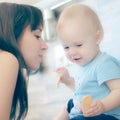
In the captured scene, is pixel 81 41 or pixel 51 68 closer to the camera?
pixel 81 41

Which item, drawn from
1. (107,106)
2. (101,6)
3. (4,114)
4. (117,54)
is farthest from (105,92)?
(101,6)

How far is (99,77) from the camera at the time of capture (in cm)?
106

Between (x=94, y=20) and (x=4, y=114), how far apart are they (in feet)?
1.62

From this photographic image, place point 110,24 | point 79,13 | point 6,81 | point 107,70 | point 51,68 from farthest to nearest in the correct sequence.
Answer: point 51,68, point 110,24, point 79,13, point 107,70, point 6,81

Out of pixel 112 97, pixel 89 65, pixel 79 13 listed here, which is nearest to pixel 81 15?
pixel 79 13

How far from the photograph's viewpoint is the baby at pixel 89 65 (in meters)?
1.04

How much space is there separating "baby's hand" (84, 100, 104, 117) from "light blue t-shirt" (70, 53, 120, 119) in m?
0.09

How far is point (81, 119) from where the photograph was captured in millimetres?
1057

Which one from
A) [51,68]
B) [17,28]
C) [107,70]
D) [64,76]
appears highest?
[17,28]

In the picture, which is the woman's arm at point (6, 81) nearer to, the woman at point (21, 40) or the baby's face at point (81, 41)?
the woman at point (21, 40)

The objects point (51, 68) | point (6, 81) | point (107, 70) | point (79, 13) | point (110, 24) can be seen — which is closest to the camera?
point (6, 81)

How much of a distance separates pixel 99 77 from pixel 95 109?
0.42 feet

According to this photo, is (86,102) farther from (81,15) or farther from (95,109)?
(81,15)

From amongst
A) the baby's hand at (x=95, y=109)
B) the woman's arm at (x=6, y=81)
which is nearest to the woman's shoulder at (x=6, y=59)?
the woman's arm at (x=6, y=81)
